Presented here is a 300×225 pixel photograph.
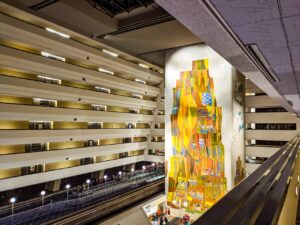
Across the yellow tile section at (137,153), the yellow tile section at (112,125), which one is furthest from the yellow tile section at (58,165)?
the yellow tile section at (137,153)

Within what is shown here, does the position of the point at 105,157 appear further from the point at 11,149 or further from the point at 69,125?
the point at 11,149

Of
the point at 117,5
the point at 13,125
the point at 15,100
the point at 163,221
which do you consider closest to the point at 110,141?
the point at 163,221

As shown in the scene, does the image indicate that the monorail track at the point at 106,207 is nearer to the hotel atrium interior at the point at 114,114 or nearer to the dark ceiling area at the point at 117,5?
the hotel atrium interior at the point at 114,114

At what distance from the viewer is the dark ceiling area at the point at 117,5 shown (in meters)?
10.6

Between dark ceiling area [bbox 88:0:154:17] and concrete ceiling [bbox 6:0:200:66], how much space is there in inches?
7.6

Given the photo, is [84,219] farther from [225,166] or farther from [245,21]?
[245,21]

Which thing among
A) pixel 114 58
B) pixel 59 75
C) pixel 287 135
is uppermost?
pixel 114 58

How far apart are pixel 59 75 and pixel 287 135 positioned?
15270 millimetres

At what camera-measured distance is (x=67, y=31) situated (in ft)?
40.6

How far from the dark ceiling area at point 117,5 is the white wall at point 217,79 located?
5179 mm

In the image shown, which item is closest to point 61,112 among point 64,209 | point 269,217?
point 64,209

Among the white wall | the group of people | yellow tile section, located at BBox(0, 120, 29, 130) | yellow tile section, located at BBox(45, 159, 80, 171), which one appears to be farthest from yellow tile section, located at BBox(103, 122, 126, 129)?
the group of people

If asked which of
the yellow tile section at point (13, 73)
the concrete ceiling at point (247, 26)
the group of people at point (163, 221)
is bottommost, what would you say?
the group of people at point (163, 221)

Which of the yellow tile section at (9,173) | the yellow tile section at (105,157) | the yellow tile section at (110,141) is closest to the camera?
the yellow tile section at (9,173)
